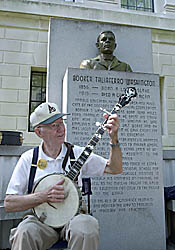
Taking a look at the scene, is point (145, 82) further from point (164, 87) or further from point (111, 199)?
point (164, 87)

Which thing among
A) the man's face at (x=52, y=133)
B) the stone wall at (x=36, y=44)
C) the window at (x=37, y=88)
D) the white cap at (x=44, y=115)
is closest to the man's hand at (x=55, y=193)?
the man's face at (x=52, y=133)

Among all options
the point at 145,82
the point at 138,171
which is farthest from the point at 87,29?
the point at 138,171

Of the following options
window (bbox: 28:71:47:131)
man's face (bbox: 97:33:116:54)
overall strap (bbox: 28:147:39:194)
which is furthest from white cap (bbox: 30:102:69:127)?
window (bbox: 28:71:47:131)

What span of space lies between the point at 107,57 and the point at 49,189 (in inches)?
132

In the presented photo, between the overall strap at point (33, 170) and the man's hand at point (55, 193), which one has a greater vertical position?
the overall strap at point (33, 170)

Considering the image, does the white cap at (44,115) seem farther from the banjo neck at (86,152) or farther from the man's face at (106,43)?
the man's face at (106,43)

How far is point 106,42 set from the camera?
4.58m

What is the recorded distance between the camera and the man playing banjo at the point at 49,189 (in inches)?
66.5

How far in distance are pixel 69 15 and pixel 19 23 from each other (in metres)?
1.58

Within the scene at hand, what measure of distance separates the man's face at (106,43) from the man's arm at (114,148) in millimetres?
2896

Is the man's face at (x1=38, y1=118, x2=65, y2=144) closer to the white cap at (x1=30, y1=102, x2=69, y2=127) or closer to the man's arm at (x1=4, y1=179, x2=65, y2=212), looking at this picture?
the white cap at (x1=30, y1=102, x2=69, y2=127)

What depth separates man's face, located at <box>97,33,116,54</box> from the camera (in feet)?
15.0

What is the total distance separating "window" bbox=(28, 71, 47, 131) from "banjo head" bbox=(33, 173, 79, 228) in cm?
642

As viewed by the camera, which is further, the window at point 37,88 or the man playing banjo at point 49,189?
the window at point 37,88
